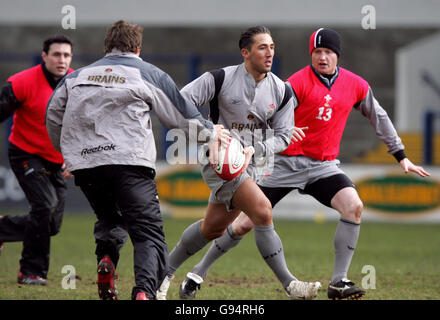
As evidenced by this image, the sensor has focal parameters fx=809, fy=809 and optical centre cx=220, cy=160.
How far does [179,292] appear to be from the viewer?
7.41m

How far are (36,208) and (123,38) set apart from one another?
9.25ft

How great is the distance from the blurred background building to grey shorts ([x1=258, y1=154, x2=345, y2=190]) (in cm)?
951

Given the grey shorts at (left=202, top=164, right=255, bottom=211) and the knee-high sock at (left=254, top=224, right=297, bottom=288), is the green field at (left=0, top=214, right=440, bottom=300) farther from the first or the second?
the grey shorts at (left=202, top=164, right=255, bottom=211)

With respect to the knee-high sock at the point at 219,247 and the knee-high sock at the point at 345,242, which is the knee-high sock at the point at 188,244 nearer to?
the knee-high sock at the point at 219,247

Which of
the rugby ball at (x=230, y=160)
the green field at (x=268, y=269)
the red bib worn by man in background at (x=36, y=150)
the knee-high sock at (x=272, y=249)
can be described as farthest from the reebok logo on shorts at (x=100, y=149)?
the red bib worn by man in background at (x=36, y=150)

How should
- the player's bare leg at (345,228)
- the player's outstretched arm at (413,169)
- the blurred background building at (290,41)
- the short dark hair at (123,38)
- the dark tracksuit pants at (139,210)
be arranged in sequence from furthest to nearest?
the blurred background building at (290,41) → the player's outstretched arm at (413,169) → the player's bare leg at (345,228) → the short dark hair at (123,38) → the dark tracksuit pants at (139,210)

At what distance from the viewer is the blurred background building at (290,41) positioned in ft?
68.4

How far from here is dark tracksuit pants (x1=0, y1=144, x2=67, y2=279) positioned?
26.5 feet

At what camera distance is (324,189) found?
735cm

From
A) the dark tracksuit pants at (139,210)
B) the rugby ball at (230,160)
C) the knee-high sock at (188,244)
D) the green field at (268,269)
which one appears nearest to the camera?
the dark tracksuit pants at (139,210)

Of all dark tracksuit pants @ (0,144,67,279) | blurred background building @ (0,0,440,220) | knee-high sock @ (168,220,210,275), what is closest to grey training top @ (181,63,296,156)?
knee-high sock @ (168,220,210,275)

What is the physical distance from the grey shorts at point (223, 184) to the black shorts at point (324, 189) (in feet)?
2.11

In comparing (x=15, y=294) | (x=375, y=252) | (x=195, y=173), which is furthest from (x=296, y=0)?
(x=15, y=294)

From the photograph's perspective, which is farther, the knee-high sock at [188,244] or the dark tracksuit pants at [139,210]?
the knee-high sock at [188,244]
